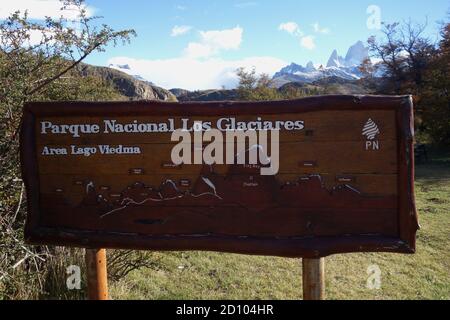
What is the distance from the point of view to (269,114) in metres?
2.76

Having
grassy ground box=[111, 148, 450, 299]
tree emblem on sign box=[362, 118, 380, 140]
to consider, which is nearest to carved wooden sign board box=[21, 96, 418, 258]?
tree emblem on sign box=[362, 118, 380, 140]

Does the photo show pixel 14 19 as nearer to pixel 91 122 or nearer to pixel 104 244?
pixel 91 122

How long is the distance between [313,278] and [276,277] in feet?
6.74

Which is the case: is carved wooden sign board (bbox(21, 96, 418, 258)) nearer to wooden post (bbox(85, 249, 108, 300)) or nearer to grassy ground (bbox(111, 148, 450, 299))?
wooden post (bbox(85, 249, 108, 300))

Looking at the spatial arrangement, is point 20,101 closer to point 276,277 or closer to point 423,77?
point 276,277

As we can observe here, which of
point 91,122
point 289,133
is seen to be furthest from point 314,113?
point 91,122

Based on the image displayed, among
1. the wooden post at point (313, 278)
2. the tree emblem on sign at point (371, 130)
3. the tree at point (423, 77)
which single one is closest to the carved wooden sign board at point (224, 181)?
the tree emblem on sign at point (371, 130)

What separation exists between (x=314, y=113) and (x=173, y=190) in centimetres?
106


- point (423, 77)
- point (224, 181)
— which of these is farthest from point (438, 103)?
point (224, 181)

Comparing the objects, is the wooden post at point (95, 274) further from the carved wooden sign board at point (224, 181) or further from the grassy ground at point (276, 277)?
the grassy ground at point (276, 277)

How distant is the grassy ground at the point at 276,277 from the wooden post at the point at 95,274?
3.05 feet

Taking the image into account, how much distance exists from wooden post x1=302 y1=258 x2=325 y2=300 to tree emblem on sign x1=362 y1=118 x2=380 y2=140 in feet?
2.85

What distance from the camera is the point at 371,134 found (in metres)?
2.67

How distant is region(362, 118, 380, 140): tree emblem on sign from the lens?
267 centimetres
